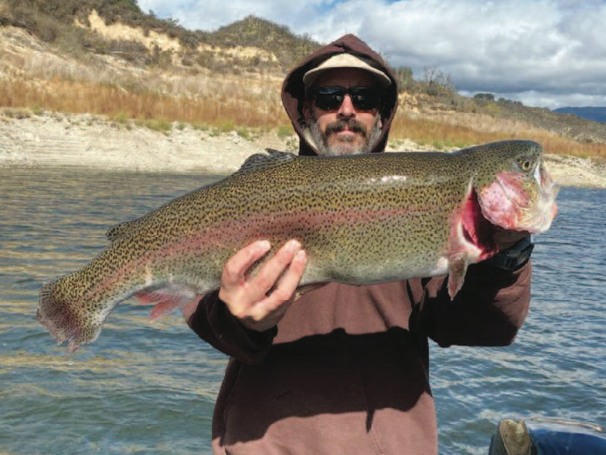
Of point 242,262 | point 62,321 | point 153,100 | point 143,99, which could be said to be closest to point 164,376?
point 62,321

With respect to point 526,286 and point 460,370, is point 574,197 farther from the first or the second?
point 526,286

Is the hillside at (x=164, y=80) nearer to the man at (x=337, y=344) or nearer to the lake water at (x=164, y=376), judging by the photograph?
the lake water at (x=164, y=376)

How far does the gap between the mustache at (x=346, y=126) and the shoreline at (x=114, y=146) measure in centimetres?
1928

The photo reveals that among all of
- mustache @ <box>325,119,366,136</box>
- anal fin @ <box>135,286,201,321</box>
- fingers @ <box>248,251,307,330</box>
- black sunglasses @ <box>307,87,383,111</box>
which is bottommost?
anal fin @ <box>135,286,201,321</box>

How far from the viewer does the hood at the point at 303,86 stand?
3.42 m

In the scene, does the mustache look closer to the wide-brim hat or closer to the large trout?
the wide-brim hat

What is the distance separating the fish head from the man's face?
0.82 meters

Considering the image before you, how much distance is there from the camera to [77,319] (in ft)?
9.11

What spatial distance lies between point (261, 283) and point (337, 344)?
0.43m

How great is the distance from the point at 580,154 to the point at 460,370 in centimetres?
3289

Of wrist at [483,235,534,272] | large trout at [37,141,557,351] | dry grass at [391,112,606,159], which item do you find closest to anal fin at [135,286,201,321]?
large trout at [37,141,557,351]

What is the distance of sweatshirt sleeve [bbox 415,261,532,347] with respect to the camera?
2479 millimetres

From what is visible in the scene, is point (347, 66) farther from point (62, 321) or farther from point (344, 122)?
point (62, 321)

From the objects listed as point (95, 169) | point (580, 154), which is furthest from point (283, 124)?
point (580, 154)
